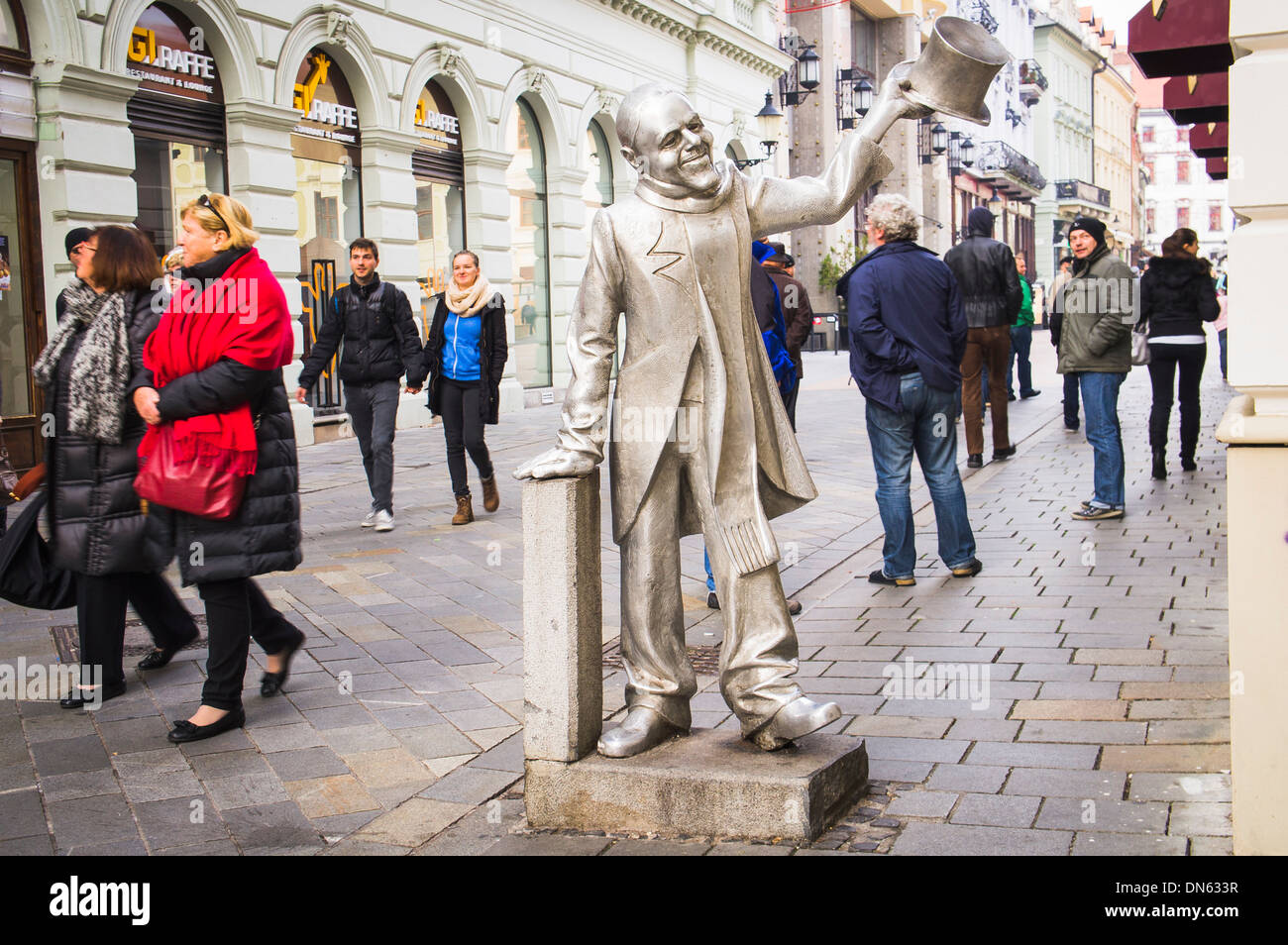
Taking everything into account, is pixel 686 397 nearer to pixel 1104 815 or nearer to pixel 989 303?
pixel 1104 815

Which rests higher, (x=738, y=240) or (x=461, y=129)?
(x=461, y=129)

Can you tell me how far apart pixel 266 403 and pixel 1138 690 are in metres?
3.32

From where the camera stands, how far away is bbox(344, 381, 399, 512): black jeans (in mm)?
9062

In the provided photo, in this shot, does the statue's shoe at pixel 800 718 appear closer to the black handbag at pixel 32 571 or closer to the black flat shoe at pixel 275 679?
the black flat shoe at pixel 275 679

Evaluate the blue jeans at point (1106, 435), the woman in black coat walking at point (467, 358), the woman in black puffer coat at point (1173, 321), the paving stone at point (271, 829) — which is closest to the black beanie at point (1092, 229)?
the blue jeans at point (1106, 435)

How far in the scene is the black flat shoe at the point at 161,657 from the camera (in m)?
5.62

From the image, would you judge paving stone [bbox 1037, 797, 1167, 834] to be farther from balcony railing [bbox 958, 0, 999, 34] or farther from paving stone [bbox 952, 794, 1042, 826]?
balcony railing [bbox 958, 0, 999, 34]

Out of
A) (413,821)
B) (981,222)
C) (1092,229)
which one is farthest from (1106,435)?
(413,821)

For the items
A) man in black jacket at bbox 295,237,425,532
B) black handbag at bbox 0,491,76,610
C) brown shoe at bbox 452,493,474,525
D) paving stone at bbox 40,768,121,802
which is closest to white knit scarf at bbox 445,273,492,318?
man in black jacket at bbox 295,237,425,532

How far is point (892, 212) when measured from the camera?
23.7 feet

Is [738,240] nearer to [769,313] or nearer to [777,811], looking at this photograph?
[777,811]

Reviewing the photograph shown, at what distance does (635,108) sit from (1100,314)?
220 inches

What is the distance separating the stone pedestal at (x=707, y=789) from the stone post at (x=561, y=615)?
10 centimetres

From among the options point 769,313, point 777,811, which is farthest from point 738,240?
point 769,313
